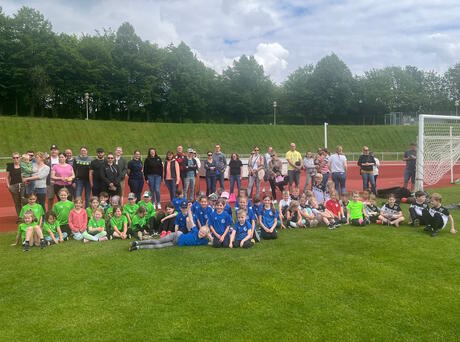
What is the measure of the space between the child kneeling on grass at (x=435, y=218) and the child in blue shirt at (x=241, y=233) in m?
4.16

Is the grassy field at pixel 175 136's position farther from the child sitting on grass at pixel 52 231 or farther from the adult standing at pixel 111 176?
the child sitting on grass at pixel 52 231

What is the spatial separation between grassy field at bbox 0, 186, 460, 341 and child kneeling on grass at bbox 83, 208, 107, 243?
0.41m

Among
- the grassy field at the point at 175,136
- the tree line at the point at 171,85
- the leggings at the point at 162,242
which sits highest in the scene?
A: the tree line at the point at 171,85

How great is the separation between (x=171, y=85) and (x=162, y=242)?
5463 centimetres

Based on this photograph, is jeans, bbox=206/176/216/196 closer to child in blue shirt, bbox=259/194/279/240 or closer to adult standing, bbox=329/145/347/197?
adult standing, bbox=329/145/347/197

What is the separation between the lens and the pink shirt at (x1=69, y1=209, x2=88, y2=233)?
29.7 ft

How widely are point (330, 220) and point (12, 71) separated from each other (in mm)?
47235

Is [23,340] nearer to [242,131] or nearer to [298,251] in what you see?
[298,251]

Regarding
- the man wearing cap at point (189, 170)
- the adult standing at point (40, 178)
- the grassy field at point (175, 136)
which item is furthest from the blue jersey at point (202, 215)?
the grassy field at point (175, 136)

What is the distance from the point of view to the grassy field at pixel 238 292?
4688 mm

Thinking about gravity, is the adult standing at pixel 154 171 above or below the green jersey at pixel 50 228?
above

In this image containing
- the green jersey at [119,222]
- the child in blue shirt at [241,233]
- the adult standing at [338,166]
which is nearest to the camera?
the child in blue shirt at [241,233]

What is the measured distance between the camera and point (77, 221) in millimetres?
A: 9094

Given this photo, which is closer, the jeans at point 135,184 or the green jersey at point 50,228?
the green jersey at point 50,228
